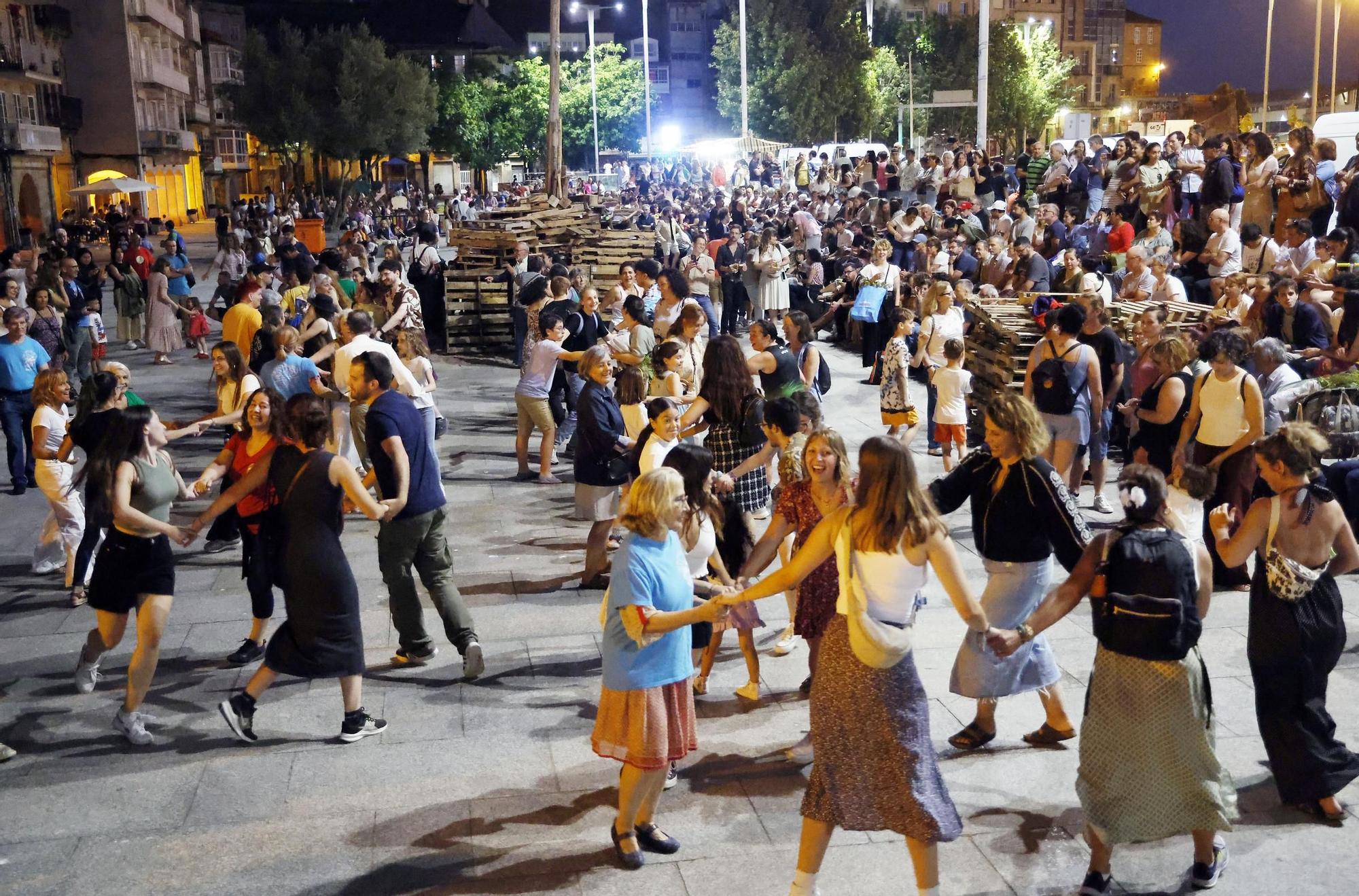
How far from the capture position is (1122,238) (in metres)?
17.0

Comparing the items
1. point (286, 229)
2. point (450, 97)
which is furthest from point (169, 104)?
point (286, 229)

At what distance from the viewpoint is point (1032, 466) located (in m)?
5.48

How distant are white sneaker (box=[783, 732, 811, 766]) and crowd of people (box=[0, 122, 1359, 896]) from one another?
0.05ft

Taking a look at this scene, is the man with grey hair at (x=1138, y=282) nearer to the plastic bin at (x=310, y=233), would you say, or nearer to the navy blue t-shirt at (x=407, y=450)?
the navy blue t-shirt at (x=407, y=450)

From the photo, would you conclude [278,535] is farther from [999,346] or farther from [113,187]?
[113,187]

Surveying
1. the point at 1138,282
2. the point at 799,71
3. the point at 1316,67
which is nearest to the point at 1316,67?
the point at 1316,67

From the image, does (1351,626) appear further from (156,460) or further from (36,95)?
(36,95)

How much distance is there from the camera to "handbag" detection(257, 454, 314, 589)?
6141mm

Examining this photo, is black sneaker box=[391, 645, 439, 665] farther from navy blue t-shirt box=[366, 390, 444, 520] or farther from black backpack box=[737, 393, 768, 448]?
black backpack box=[737, 393, 768, 448]

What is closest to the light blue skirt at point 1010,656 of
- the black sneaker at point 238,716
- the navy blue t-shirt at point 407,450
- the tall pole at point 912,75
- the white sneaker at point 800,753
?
the white sneaker at point 800,753

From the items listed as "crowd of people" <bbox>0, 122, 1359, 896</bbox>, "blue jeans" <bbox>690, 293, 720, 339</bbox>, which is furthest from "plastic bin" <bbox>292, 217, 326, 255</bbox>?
"crowd of people" <bbox>0, 122, 1359, 896</bbox>

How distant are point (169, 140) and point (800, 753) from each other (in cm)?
6080

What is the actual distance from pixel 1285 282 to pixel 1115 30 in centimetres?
13691

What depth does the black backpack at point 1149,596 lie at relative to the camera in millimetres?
4551
